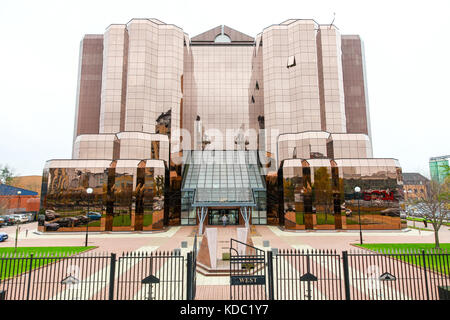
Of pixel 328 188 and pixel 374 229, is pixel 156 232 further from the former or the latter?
pixel 374 229

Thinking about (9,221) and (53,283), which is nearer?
(53,283)

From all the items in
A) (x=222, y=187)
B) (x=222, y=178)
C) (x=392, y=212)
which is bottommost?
(x=392, y=212)

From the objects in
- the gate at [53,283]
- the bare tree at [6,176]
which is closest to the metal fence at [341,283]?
the gate at [53,283]

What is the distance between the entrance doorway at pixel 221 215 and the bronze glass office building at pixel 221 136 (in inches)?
6.6

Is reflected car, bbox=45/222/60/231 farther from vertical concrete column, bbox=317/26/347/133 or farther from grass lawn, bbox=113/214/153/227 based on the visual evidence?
vertical concrete column, bbox=317/26/347/133

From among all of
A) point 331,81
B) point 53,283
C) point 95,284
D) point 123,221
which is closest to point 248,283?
point 53,283

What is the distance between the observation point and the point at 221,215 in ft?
137

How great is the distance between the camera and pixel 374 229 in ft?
111

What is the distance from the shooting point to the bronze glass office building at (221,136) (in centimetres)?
3394

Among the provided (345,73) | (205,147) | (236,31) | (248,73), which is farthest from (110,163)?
(345,73)

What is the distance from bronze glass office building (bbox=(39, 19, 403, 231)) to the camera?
1336 inches

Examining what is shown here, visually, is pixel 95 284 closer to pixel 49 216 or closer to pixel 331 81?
pixel 49 216

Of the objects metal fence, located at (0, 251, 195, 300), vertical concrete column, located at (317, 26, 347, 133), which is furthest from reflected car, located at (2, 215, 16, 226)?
vertical concrete column, located at (317, 26, 347, 133)

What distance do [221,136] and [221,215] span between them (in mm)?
18569
